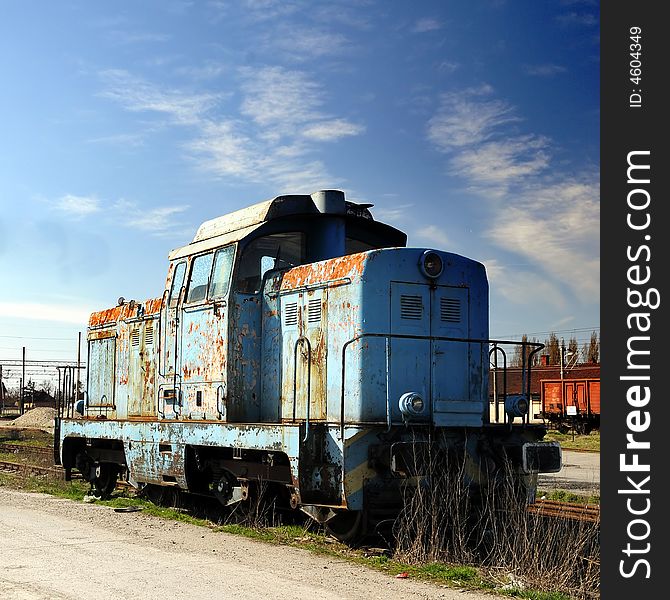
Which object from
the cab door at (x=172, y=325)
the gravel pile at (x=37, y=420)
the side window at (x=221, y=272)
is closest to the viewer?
the side window at (x=221, y=272)

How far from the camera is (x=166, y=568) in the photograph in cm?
725

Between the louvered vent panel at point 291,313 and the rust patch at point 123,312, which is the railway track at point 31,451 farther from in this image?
the louvered vent panel at point 291,313

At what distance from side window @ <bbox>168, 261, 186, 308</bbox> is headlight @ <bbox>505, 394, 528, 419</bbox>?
4.45 metres

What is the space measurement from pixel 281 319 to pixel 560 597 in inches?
176

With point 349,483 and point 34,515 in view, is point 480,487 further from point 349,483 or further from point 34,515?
point 34,515

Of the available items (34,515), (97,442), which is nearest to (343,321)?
(34,515)

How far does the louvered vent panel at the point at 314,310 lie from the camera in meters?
9.02

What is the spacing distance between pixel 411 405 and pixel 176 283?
4198mm

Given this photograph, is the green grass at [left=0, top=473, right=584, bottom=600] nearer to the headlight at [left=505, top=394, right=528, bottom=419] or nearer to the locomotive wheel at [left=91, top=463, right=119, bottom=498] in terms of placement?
the locomotive wheel at [left=91, top=463, right=119, bottom=498]

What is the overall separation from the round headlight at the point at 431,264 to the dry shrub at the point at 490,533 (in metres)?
1.88

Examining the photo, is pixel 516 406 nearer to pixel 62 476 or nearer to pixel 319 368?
pixel 319 368

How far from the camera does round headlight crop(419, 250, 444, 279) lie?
871 cm

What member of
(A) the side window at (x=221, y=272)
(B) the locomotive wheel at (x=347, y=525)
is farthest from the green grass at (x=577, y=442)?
(B) the locomotive wheel at (x=347, y=525)

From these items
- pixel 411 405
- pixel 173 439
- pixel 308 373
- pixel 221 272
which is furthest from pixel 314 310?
pixel 173 439
